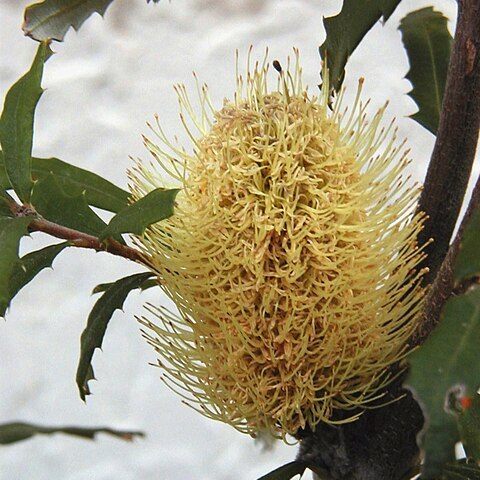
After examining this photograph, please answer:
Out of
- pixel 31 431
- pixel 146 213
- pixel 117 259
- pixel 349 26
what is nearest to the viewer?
pixel 31 431

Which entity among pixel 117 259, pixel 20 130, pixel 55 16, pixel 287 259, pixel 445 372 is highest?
pixel 117 259

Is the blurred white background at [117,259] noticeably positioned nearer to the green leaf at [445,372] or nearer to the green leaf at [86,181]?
the green leaf at [86,181]

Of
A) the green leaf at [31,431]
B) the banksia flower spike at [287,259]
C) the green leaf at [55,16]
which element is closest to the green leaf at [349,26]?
Answer: the banksia flower spike at [287,259]

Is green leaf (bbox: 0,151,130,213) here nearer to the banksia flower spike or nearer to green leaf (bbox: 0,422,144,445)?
the banksia flower spike

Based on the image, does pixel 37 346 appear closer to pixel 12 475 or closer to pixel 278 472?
pixel 12 475

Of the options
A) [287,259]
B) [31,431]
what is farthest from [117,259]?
[31,431]

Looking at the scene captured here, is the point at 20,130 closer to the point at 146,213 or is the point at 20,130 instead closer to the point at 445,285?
the point at 146,213

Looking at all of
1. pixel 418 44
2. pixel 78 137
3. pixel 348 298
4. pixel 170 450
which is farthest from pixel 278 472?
pixel 78 137
